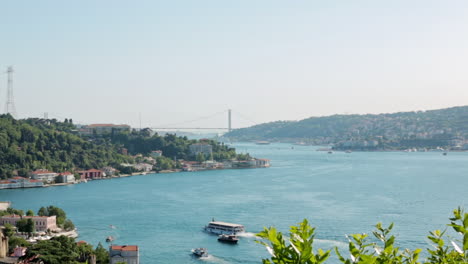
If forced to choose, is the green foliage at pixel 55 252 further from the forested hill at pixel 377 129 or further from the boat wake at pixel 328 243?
the forested hill at pixel 377 129

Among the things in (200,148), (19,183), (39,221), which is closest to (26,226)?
(39,221)

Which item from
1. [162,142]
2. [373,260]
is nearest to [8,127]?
[162,142]

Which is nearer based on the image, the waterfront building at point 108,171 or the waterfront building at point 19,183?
the waterfront building at point 19,183

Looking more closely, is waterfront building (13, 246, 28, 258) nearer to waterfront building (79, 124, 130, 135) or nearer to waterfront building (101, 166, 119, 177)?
waterfront building (101, 166, 119, 177)

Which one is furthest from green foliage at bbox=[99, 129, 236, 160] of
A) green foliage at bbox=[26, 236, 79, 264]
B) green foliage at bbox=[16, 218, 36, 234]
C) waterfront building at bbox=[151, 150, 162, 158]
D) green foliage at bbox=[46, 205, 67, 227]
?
green foliage at bbox=[26, 236, 79, 264]

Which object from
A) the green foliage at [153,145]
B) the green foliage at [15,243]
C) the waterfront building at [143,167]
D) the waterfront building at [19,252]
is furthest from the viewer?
the green foliage at [153,145]

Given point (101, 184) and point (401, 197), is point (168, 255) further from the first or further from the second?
point (101, 184)

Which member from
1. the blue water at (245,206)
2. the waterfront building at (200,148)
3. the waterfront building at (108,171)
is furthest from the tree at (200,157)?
the blue water at (245,206)
